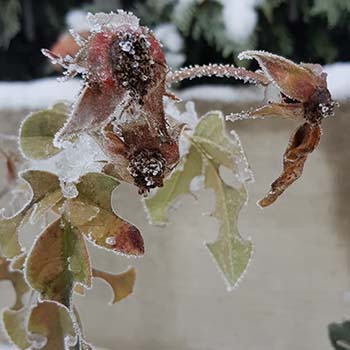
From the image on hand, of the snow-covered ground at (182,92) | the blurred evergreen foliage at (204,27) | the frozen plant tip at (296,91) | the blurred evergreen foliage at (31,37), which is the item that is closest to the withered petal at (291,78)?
the frozen plant tip at (296,91)

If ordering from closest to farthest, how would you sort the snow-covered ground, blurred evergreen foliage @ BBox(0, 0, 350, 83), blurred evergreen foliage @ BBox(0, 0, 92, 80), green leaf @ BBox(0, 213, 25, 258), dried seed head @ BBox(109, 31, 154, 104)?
dried seed head @ BBox(109, 31, 154, 104), green leaf @ BBox(0, 213, 25, 258), the snow-covered ground, blurred evergreen foliage @ BBox(0, 0, 350, 83), blurred evergreen foliage @ BBox(0, 0, 92, 80)

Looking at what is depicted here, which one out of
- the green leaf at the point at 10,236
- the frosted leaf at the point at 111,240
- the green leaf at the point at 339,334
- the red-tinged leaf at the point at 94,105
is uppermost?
the red-tinged leaf at the point at 94,105

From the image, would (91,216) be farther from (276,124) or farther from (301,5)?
(301,5)

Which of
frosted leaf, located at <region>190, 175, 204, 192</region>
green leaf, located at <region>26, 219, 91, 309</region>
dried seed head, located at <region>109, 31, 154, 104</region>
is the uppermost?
dried seed head, located at <region>109, 31, 154, 104</region>

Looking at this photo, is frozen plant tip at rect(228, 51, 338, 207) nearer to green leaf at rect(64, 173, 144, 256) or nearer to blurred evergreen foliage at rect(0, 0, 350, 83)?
green leaf at rect(64, 173, 144, 256)

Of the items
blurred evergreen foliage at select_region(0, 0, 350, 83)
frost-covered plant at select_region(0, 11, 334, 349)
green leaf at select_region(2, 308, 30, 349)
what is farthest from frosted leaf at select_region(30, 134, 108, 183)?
blurred evergreen foliage at select_region(0, 0, 350, 83)

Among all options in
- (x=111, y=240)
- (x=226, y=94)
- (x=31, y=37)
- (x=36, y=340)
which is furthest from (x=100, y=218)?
(x=31, y=37)

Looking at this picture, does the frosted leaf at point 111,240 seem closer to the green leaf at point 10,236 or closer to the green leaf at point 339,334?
the green leaf at point 10,236
